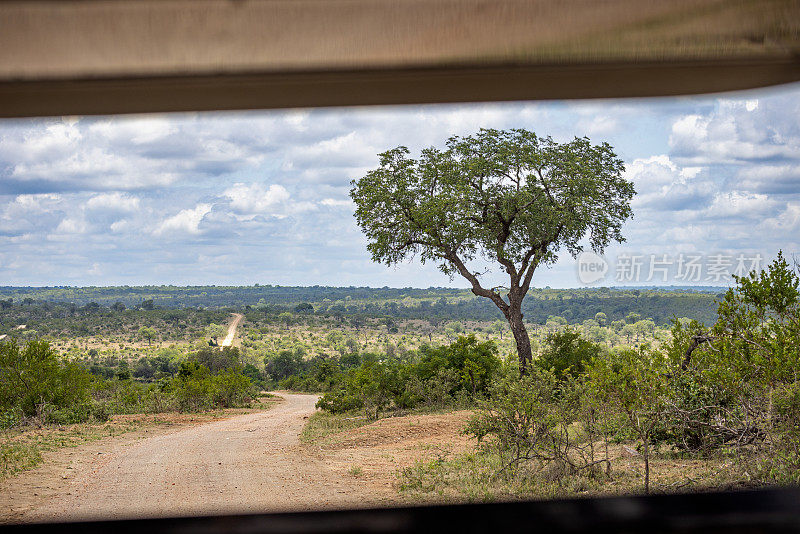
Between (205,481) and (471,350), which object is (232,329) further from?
(205,481)

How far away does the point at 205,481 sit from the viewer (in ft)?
19.1

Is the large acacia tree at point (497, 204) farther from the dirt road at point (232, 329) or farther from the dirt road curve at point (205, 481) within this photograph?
the dirt road at point (232, 329)

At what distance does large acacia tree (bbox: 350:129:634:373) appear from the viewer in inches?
440

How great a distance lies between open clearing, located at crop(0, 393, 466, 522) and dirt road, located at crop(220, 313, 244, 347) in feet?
66.1

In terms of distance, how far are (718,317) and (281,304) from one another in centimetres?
3616

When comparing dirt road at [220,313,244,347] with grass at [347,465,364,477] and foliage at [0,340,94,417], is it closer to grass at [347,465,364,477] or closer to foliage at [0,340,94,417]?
foliage at [0,340,94,417]

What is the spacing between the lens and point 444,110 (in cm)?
180

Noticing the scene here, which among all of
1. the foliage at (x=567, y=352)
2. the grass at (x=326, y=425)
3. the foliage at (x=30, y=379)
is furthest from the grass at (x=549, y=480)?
the foliage at (x=30, y=379)

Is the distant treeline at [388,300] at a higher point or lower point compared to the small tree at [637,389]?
higher

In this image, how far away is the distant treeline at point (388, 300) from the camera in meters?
19.7

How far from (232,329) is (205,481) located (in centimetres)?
2690

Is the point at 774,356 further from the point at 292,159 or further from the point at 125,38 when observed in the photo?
the point at 292,159

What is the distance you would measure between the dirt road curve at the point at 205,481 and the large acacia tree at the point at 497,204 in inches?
175

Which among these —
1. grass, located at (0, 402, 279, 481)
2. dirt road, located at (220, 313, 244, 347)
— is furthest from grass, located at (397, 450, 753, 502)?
dirt road, located at (220, 313, 244, 347)
